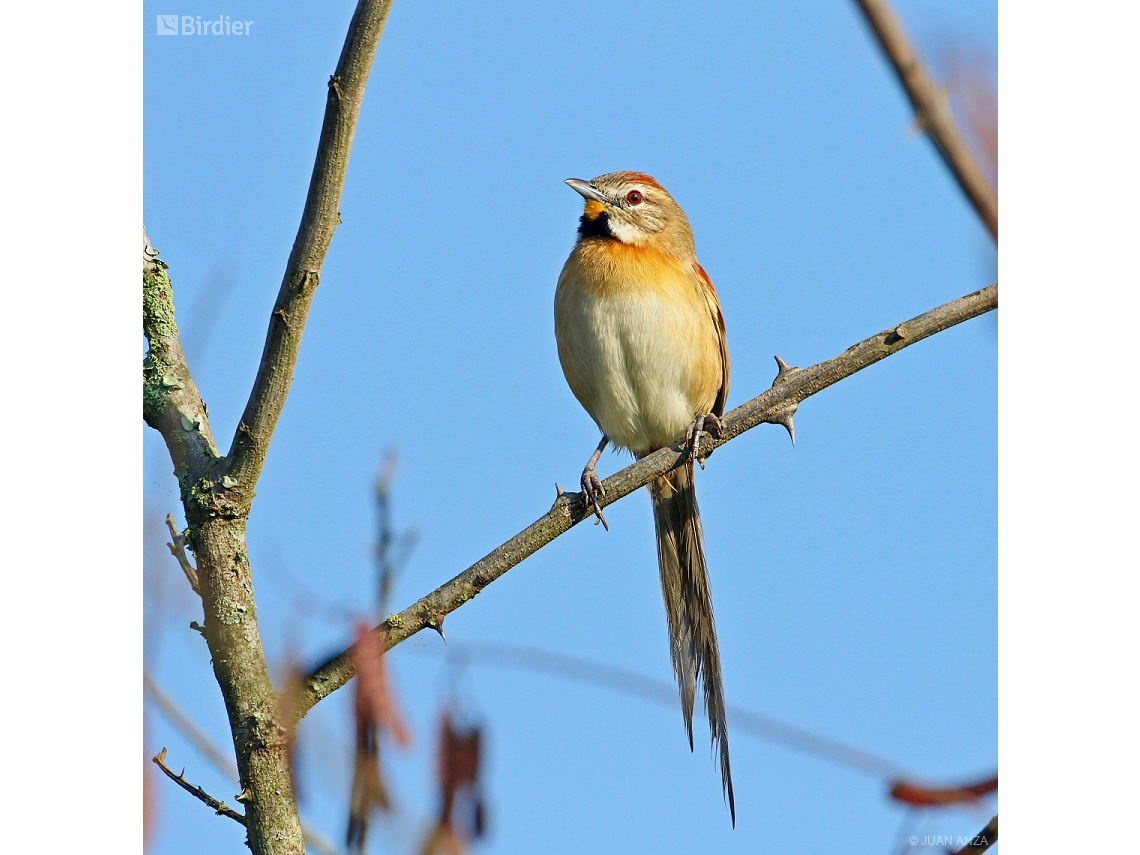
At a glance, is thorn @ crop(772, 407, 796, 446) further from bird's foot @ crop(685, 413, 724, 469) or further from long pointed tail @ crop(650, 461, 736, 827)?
long pointed tail @ crop(650, 461, 736, 827)

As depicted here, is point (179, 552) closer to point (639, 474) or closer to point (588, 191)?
point (639, 474)

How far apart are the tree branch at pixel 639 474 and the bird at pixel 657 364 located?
3.18ft

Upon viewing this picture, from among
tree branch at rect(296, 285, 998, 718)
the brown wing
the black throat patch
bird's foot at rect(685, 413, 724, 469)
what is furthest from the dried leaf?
the black throat patch

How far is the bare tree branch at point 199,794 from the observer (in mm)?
3174

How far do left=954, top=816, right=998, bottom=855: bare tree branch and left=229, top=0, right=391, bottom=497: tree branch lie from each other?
2251mm

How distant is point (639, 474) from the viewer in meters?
3.87

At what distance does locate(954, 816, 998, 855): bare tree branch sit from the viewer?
1888 mm

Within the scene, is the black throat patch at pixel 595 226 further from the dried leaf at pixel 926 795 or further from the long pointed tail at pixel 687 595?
the dried leaf at pixel 926 795

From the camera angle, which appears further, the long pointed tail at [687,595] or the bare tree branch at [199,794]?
the long pointed tail at [687,595]

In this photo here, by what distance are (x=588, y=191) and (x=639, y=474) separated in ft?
6.67

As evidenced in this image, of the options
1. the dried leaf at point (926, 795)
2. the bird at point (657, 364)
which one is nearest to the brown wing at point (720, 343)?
the bird at point (657, 364)

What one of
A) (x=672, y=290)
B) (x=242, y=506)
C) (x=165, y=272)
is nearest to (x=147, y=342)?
(x=165, y=272)
